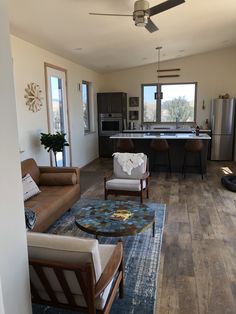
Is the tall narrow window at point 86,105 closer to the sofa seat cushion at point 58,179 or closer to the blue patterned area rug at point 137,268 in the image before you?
the sofa seat cushion at point 58,179

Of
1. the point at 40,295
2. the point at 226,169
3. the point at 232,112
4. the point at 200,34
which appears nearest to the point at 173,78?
the point at 232,112

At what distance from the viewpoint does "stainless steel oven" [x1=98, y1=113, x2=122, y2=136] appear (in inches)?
313

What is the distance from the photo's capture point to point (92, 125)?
790 cm

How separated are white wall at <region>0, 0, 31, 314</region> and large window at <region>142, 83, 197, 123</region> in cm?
725

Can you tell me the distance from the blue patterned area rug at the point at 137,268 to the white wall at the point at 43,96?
58.6 inches

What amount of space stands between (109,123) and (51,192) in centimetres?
475

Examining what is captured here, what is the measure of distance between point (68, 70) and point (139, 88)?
2.95 metres

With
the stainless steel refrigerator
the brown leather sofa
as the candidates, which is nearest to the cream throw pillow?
the brown leather sofa

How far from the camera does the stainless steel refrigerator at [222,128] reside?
7.30 meters

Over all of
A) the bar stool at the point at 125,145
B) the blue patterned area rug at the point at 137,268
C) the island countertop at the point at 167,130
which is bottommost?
the blue patterned area rug at the point at 137,268

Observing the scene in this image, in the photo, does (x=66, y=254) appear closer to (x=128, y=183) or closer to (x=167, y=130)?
(x=128, y=183)

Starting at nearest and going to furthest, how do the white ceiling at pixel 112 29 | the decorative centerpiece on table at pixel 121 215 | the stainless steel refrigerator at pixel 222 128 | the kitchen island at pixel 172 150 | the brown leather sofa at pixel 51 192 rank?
the decorative centerpiece on table at pixel 121 215 → the brown leather sofa at pixel 51 192 → the white ceiling at pixel 112 29 → the kitchen island at pixel 172 150 → the stainless steel refrigerator at pixel 222 128

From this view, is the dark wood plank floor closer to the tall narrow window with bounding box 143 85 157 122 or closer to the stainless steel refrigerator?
the stainless steel refrigerator

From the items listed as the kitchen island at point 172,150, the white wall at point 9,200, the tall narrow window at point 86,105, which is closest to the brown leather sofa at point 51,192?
the white wall at point 9,200
